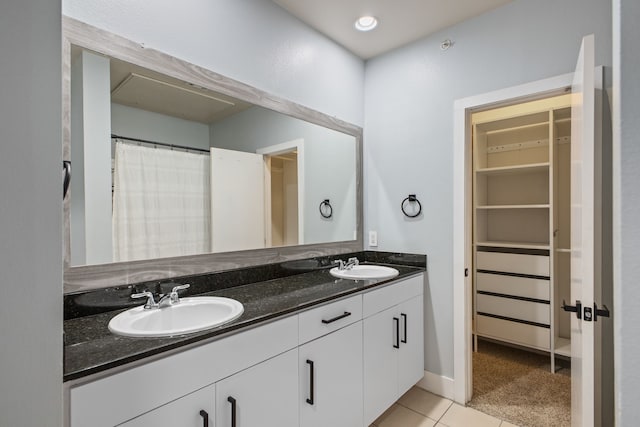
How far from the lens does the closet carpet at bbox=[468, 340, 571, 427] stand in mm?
1909

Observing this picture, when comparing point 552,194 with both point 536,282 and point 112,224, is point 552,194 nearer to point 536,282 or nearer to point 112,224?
point 536,282

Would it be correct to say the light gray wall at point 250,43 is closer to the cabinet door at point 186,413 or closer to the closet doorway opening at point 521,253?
the closet doorway opening at point 521,253

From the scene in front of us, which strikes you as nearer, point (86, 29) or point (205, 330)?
point (205, 330)

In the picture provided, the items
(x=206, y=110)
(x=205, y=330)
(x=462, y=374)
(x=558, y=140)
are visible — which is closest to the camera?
(x=205, y=330)

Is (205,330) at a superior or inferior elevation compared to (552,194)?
inferior

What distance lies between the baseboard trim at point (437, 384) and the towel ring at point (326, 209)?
1.33 m

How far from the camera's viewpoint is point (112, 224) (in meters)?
1.27

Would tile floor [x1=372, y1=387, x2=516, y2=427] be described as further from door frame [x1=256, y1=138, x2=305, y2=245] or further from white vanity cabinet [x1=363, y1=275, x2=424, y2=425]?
door frame [x1=256, y1=138, x2=305, y2=245]

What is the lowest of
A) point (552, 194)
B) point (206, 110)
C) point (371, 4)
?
point (552, 194)

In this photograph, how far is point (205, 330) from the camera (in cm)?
98

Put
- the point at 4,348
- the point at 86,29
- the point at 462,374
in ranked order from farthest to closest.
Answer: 1. the point at 462,374
2. the point at 86,29
3. the point at 4,348

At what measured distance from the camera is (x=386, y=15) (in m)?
→ 2.00

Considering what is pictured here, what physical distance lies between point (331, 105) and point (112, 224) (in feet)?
5.30

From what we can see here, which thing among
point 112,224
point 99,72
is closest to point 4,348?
point 112,224
